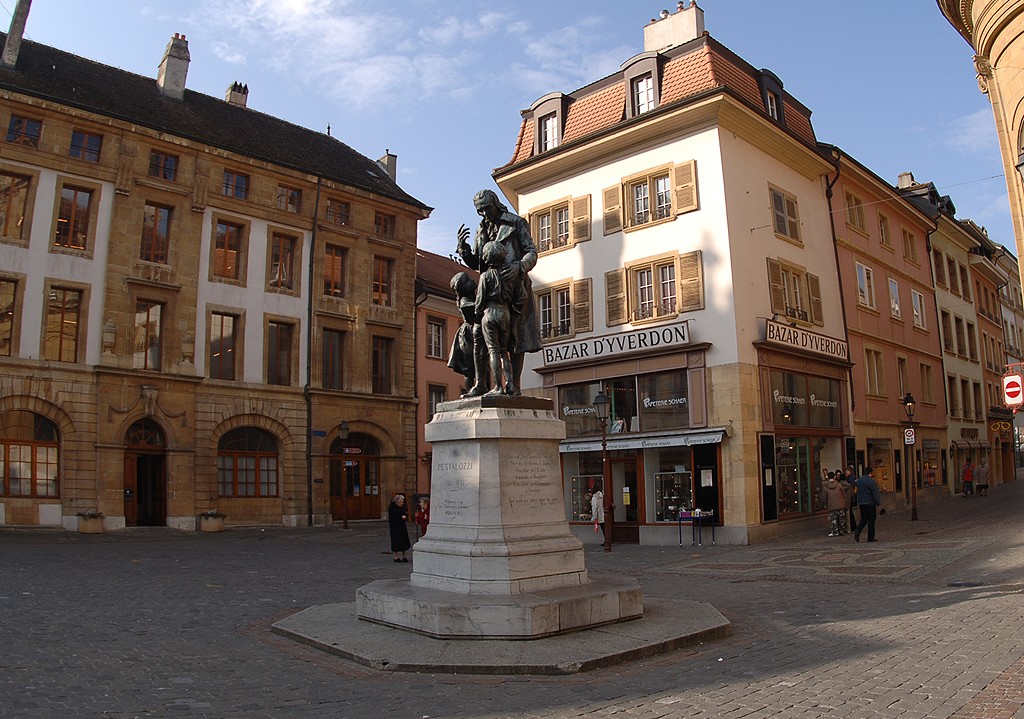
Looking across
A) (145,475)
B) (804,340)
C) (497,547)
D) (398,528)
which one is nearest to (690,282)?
(804,340)

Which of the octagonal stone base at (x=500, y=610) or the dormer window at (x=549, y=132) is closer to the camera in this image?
the octagonal stone base at (x=500, y=610)

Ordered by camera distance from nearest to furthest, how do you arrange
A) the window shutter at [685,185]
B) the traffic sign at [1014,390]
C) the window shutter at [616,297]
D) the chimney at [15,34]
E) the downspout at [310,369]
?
the traffic sign at [1014,390] → the window shutter at [685,185] → the window shutter at [616,297] → the chimney at [15,34] → the downspout at [310,369]

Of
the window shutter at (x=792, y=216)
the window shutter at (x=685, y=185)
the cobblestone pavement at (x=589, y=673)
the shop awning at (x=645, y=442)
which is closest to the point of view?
the cobblestone pavement at (x=589, y=673)

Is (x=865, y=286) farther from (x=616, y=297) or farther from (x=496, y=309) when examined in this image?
(x=496, y=309)

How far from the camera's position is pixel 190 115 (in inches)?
1212

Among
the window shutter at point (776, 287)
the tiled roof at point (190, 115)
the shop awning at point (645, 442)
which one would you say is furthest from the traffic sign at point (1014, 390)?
the tiled roof at point (190, 115)

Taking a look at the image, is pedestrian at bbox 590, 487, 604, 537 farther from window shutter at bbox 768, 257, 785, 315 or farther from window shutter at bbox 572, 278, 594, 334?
window shutter at bbox 768, 257, 785, 315

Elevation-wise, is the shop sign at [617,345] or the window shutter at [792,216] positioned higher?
the window shutter at [792,216]

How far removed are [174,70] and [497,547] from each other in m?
29.6

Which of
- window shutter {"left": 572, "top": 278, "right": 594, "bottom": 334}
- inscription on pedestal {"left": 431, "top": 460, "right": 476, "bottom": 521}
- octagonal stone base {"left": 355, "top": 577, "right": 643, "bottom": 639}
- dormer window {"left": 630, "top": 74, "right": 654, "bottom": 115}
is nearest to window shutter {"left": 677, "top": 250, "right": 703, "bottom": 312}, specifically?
window shutter {"left": 572, "top": 278, "right": 594, "bottom": 334}

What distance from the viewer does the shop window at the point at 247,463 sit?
94.5ft

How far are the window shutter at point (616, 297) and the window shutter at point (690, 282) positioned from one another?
191 centimetres

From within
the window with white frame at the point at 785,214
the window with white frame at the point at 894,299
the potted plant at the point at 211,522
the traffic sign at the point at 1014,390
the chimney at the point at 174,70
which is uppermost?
the chimney at the point at 174,70

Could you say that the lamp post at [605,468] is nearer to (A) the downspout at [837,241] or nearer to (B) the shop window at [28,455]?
(A) the downspout at [837,241]
